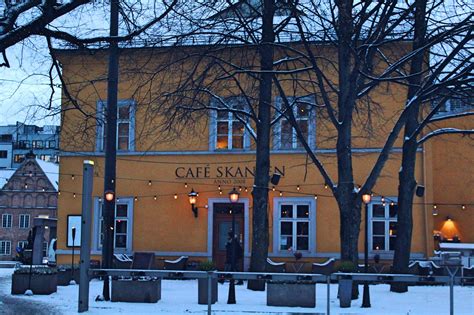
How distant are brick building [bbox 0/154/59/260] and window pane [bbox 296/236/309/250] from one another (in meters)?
56.7

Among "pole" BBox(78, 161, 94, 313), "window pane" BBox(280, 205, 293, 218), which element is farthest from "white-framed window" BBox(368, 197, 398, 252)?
"pole" BBox(78, 161, 94, 313)

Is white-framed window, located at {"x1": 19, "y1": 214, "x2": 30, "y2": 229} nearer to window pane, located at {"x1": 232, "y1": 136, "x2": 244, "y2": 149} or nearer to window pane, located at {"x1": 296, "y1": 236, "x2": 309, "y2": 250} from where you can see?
window pane, located at {"x1": 232, "y1": 136, "x2": 244, "y2": 149}

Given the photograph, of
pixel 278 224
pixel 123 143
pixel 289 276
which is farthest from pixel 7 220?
pixel 289 276

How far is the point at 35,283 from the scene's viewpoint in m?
19.7

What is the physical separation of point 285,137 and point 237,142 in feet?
6.83

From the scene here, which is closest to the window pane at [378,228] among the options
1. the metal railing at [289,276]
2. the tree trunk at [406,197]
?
the tree trunk at [406,197]

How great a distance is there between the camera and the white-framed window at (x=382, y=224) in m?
28.9

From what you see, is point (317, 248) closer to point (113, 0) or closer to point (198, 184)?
point (198, 184)

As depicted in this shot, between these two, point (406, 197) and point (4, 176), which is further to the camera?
point (4, 176)

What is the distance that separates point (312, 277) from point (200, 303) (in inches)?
151

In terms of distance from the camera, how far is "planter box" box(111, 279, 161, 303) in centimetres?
1773

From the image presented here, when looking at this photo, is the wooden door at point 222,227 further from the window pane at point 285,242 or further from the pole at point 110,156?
the pole at point 110,156

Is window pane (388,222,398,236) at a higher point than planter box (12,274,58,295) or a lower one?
higher

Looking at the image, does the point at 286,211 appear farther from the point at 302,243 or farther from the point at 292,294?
the point at 292,294
